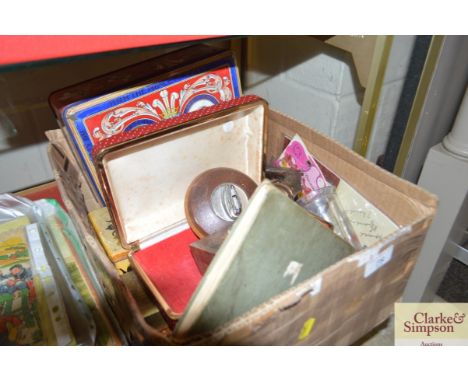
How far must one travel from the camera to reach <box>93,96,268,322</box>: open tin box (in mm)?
567

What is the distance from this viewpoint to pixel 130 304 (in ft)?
1.48

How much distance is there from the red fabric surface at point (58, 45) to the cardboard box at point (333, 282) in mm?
276

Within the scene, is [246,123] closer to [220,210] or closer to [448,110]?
[220,210]

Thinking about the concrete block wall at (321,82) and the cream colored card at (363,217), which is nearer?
the cream colored card at (363,217)

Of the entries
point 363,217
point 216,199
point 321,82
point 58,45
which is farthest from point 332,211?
point 58,45

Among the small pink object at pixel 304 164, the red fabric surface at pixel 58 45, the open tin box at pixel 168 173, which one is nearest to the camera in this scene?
the red fabric surface at pixel 58 45

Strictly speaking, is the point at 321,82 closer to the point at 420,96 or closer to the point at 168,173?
the point at 420,96

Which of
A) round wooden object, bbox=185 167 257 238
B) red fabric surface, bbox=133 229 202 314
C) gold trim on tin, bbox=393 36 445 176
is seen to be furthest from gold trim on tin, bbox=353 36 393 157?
red fabric surface, bbox=133 229 202 314

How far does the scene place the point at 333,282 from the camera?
17.1 inches

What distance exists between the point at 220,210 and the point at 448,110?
1.71 feet

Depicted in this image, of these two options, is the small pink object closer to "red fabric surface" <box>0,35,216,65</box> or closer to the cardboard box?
the cardboard box

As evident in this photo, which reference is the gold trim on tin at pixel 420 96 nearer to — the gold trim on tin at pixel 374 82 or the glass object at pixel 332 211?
the gold trim on tin at pixel 374 82

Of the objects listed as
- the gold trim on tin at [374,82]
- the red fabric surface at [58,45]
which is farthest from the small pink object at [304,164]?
the red fabric surface at [58,45]

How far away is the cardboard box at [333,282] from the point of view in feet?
1.30
